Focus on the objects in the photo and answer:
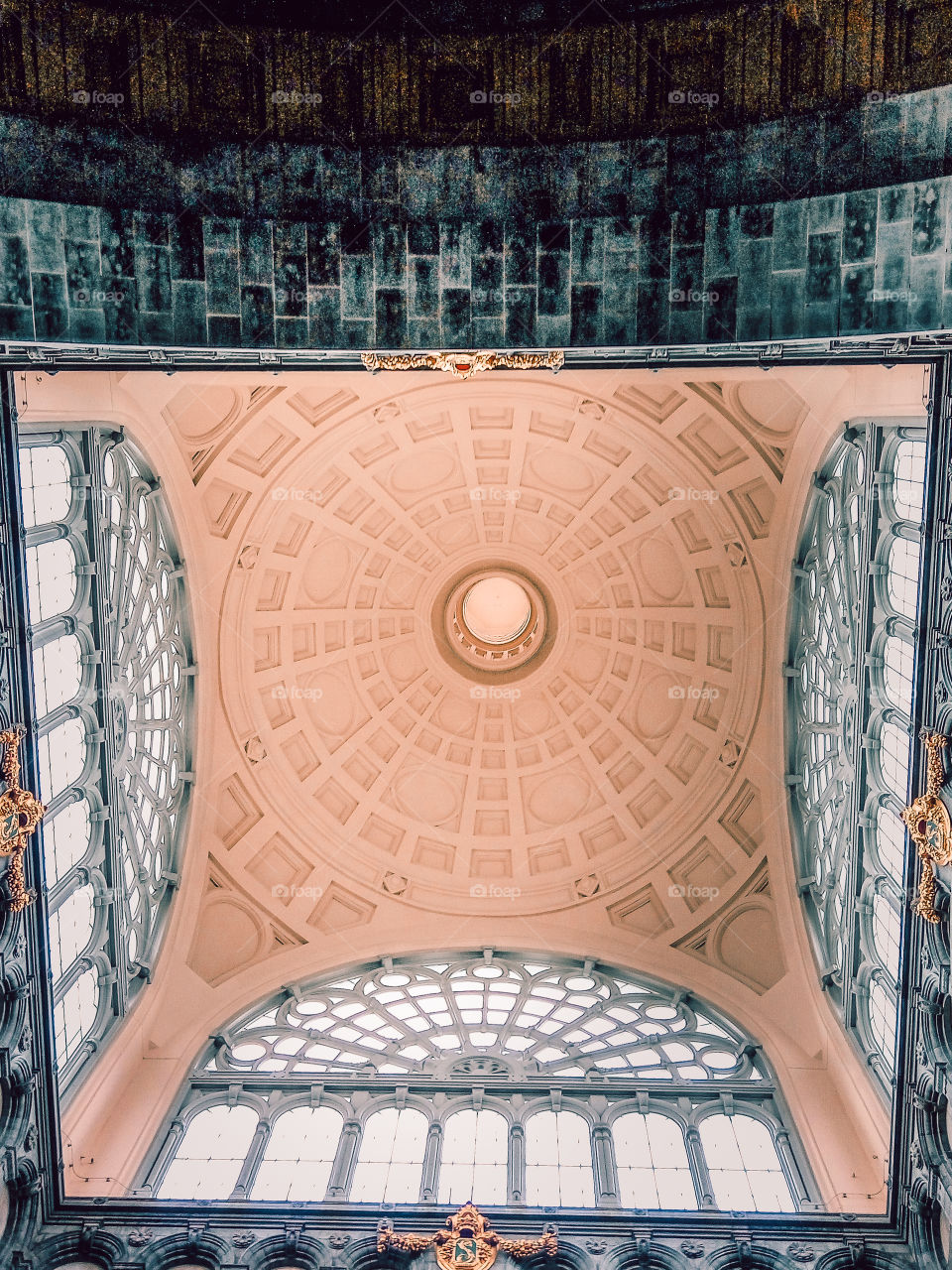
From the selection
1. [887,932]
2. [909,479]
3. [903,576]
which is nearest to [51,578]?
[909,479]

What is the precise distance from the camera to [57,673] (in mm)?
21250

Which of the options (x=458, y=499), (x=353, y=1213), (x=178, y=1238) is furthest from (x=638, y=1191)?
(x=458, y=499)

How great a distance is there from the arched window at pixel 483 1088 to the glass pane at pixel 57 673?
35.1ft

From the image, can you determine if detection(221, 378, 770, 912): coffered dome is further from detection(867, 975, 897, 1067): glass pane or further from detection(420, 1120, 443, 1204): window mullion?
detection(420, 1120, 443, 1204): window mullion

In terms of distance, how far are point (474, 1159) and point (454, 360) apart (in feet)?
57.1

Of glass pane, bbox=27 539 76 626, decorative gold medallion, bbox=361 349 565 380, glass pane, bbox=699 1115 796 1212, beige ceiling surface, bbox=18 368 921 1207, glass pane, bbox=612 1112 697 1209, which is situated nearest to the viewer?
decorative gold medallion, bbox=361 349 565 380

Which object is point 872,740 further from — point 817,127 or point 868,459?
point 817,127

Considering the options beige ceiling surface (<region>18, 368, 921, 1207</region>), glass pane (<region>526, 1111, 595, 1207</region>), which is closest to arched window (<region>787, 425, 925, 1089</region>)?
beige ceiling surface (<region>18, 368, 921, 1207</region>)

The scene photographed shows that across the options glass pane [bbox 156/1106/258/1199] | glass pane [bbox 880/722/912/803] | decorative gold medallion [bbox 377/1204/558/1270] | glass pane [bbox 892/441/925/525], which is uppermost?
glass pane [bbox 892/441/925/525]

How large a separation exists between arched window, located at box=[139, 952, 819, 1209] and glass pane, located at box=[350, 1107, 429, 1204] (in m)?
0.04

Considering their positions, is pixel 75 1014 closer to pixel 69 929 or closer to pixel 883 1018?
pixel 69 929

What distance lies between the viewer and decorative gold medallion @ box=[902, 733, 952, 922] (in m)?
16.7

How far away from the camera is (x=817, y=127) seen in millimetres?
16078

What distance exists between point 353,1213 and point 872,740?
49.1 feet
